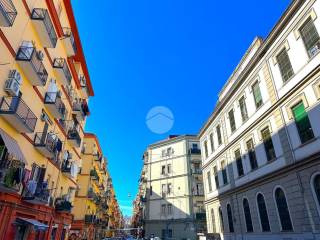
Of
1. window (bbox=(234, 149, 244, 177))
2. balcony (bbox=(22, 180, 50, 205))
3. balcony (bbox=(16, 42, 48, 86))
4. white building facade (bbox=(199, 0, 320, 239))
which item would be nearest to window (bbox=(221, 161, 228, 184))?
white building facade (bbox=(199, 0, 320, 239))

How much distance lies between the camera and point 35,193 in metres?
15.8

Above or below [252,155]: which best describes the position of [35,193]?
below

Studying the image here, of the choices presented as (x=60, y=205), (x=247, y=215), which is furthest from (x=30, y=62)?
(x=247, y=215)

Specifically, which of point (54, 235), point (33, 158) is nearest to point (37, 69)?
point (33, 158)

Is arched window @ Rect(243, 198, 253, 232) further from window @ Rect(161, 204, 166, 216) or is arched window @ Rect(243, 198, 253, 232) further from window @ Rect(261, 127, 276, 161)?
window @ Rect(161, 204, 166, 216)

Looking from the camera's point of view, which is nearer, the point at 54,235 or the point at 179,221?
the point at 54,235

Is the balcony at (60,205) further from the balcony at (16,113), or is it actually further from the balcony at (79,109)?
the balcony at (16,113)

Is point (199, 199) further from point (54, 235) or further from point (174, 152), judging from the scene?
point (54, 235)

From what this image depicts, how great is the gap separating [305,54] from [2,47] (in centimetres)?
1690

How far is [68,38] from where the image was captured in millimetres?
21141

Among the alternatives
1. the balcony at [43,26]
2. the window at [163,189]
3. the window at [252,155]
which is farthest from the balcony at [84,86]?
the window at [163,189]

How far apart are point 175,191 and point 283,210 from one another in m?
30.0

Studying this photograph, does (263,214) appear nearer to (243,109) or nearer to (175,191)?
(243,109)

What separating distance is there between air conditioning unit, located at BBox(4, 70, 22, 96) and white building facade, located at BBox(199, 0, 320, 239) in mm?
16290
